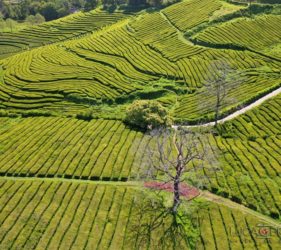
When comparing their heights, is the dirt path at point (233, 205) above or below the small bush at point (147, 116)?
above

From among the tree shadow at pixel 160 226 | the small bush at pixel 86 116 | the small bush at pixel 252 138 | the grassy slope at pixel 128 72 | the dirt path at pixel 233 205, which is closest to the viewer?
the tree shadow at pixel 160 226

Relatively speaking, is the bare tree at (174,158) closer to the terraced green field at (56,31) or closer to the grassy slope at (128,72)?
the grassy slope at (128,72)

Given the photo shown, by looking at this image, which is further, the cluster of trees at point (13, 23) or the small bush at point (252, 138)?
the cluster of trees at point (13, 23)

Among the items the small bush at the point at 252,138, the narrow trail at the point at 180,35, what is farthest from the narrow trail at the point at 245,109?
the narrow trail at the point at 180,35

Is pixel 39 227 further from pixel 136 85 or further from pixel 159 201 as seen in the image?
pixel 136 85

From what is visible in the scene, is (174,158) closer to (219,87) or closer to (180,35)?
(219,87)

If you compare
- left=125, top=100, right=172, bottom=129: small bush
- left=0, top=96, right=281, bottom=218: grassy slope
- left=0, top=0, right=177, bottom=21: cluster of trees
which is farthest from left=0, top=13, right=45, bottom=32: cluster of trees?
left=125, top=100, right=172, bottom=129: small bush

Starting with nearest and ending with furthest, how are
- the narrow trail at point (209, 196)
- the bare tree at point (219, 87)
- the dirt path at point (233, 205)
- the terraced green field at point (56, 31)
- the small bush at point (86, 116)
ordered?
1. the dirt path at point (233, 205)
2. the narrow trail at point (209, 196)
3. the bare tree at point (219, 87)
4. the small bush at point (86, 116)
5. the terraced green field at point (56, 31)
